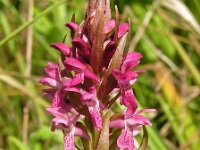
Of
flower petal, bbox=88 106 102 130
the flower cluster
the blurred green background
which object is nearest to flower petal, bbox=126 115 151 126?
the flower cluster

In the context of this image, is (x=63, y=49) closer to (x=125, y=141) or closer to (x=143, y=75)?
(x=125, y=141)

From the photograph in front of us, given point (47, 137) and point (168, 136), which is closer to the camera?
point (47, 137)

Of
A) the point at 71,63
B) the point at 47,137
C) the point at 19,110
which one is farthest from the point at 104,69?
the point at 19,110

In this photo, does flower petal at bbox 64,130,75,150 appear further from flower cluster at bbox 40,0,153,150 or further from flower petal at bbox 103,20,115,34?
flower petal at bbox 103,20,115,34

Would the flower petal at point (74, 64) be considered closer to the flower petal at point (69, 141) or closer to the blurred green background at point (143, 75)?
the flower petal at point (69, 141)

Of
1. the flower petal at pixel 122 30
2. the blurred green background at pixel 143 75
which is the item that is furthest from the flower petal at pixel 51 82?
the blurred green background at pixel 143 75

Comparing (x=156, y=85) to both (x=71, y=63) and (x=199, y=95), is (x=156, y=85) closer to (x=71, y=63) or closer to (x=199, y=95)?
(x=199, y=95)
